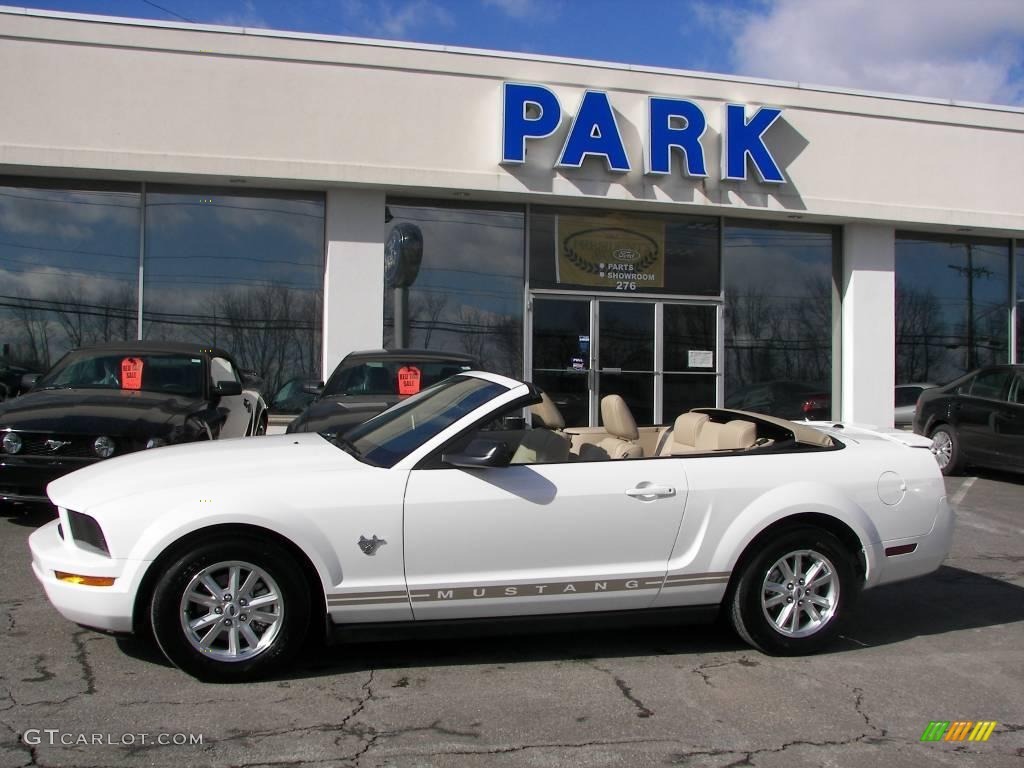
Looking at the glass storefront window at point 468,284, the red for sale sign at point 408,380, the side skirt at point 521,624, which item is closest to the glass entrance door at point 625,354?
the glass storefront window at point 468,284

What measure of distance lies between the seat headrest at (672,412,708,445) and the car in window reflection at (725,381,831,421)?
8815 millimetres

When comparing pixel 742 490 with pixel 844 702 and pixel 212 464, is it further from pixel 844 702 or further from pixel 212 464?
pixel 212 464

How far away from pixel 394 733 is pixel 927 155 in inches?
563

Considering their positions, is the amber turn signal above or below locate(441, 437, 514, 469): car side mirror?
below

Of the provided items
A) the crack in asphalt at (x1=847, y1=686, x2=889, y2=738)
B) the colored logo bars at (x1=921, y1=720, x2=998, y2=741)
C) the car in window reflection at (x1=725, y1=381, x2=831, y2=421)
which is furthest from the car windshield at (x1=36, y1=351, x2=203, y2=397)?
the car in window reflection at (x1=725, y1=381, x2=831, y2=421)

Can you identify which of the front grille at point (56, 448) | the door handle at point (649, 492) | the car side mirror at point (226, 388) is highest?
the car side mirror at point (226, 388)

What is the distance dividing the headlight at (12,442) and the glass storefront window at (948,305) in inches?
510

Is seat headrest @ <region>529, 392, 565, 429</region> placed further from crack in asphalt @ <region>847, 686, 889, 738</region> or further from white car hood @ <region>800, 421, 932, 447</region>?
crack in asphalt @ <region>847, 686, 889, 738</region>

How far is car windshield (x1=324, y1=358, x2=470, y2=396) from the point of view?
30.8ft

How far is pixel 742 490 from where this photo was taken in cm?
480

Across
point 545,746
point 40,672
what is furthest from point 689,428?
point 40,672

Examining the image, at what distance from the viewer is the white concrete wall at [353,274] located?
41.3ft

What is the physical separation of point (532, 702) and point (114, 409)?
4903 mm

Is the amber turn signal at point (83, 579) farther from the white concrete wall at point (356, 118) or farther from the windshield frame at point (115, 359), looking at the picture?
the white concrete wall at point (356, 118)
